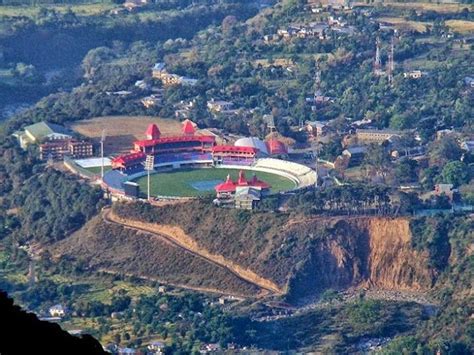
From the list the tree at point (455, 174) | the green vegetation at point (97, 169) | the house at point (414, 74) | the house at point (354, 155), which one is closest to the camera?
the tree at point (455, 174)

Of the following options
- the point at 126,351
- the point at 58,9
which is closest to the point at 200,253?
the point at 126,351

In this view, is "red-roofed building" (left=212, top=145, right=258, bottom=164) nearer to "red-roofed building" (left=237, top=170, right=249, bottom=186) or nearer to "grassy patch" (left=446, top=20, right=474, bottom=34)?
"red-roofed building" (left=237, top=170, right=249, bottom=186)

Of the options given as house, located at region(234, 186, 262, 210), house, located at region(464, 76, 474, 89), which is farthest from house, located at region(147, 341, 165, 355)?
house, located at region(464, 76, 474, 89)

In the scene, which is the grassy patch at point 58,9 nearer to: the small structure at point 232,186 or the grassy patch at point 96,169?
the grassy patch at point 96,169

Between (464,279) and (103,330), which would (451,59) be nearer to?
(464,279)

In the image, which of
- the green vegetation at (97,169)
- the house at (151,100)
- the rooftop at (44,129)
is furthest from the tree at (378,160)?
the house at (151,100)

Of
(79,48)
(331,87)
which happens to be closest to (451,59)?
(331,87)

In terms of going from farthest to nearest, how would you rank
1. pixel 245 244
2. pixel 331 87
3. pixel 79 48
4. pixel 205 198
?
pixel 79 48 < pixel 331 87 < pixel 205 198 < pixel 245 244
